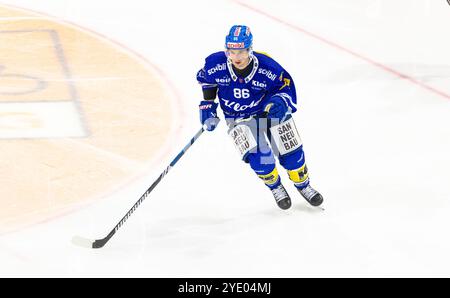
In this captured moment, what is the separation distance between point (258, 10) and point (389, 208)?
4461 mm

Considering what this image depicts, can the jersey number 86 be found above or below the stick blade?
above

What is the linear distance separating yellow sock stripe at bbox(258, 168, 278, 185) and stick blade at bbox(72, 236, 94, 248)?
1091 millimetres

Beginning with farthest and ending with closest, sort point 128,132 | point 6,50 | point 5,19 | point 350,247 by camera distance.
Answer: point 5,19 < point 6,50 < point 128,132 < point 350,247

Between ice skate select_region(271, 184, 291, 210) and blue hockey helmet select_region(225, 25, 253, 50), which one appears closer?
blue hockey helmet select_region(225, 25, 253, 50)

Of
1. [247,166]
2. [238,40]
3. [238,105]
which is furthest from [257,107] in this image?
[247,166]

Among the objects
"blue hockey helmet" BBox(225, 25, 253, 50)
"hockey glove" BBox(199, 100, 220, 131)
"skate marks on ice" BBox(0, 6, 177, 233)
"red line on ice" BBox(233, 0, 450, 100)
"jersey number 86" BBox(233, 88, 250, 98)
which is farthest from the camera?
"red line on ice" BBox(233, 0, 450, 100)

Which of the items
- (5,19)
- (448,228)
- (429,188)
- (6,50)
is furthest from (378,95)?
(5,19)

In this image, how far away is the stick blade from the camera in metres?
5.12

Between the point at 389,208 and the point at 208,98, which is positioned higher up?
the point at 208,98

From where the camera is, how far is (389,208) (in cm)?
561

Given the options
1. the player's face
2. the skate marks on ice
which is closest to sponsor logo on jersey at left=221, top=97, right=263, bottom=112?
the player's face

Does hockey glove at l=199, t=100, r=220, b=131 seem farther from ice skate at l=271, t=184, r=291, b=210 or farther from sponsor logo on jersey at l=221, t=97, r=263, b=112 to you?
ice skate at l=271, t=184, r=291, b=210

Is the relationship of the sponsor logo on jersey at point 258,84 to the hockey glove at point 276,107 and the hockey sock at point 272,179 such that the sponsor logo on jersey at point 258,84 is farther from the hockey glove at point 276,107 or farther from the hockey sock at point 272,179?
the hockey sock at point 272,179

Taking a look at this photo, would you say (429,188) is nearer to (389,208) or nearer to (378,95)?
(389,208)
